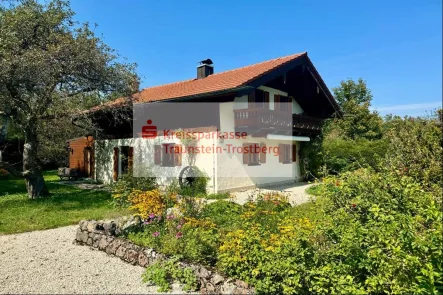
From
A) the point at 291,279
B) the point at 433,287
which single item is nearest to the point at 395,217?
the point at 433,287

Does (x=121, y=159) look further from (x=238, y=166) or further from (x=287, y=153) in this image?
(x=287, y=153)

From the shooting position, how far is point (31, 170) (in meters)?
12.7

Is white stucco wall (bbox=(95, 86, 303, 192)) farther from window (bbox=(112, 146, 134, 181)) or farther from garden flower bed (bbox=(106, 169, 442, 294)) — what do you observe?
garden flower bed (bbox=(106, 169, 442, 294))

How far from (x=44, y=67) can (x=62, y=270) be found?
899 cm

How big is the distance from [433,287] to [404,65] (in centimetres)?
387

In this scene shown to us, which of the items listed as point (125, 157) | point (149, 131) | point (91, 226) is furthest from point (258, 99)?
point (91, 226)

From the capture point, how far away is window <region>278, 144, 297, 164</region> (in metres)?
19.1

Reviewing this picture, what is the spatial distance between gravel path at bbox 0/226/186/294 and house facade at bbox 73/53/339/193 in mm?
5107

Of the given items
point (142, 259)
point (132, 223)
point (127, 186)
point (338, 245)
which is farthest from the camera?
point (127, 186)

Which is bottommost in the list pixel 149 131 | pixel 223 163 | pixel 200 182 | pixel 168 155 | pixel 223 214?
pixel 223 214

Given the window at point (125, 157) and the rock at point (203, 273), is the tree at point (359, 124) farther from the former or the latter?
the rock at point (203, 273)

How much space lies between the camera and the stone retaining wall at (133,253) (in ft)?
14.5

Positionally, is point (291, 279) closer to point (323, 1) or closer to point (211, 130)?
point (323, 1)

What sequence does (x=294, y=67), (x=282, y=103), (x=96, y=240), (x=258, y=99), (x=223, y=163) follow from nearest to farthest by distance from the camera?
(x=96, y=240)
(x=223, y=163)
(x=294, y=67)
(x=258, y=99)
(x=282, y=103)
